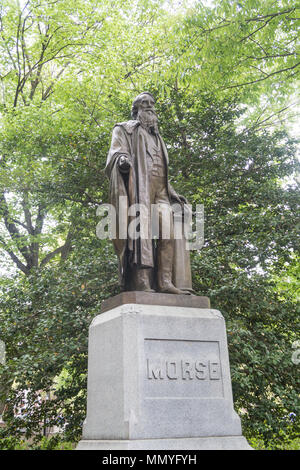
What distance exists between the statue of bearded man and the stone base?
1629 millimetres

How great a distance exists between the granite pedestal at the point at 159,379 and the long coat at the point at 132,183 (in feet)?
1.81

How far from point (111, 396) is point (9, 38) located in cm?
1486

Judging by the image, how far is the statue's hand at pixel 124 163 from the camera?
5234 mm

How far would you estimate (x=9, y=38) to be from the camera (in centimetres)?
1539

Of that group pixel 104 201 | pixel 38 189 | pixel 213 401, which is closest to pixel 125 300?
pixel 213 401

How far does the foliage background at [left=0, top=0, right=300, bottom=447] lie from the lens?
8.46 m

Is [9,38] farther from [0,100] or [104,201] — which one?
[104,201]

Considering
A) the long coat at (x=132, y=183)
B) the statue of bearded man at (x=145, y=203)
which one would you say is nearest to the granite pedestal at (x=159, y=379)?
the statue of bearded man at (x=145, y=203)

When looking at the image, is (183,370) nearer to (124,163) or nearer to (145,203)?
(145,203)

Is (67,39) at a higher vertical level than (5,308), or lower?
higher

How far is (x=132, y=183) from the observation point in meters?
5.32

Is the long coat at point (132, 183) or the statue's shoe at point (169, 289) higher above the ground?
the long coat at point (132, 183)

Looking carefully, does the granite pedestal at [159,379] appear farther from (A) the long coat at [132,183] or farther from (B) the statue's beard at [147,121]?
(B) the statue's beard at [147,121]

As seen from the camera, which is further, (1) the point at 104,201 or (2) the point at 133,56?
(2) the point at 133,56
